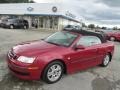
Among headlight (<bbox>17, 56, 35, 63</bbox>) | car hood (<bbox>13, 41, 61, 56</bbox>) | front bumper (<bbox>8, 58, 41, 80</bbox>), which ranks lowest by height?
front bumper (<bbox>8, 58, 41, 80</bbox>)

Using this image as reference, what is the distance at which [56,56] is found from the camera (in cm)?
543

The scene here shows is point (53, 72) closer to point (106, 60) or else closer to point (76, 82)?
point (76, 82)

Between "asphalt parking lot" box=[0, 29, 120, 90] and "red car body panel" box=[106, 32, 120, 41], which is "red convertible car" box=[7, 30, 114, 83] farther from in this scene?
"red car body panel" box=[106, 32, 120, 41]

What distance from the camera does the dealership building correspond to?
111ft

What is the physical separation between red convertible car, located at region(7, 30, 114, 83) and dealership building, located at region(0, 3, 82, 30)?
26930mm

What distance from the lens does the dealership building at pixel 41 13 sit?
33938 millimetres

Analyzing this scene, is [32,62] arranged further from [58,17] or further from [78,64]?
[58,17]

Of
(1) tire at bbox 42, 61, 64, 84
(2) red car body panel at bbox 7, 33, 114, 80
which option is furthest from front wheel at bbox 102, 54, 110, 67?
(1) tire at bbox 42, 61, 64, 84

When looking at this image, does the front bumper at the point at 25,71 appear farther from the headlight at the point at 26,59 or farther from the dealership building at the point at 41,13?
the dealership building at the point at 41,13

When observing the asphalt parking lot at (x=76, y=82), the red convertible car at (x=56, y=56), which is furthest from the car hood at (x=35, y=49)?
the asphalt parking lot at (x=76, y=82)

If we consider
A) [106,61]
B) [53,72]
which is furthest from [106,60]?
[53,72]

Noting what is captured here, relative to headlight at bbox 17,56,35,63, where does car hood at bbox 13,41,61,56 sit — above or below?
above

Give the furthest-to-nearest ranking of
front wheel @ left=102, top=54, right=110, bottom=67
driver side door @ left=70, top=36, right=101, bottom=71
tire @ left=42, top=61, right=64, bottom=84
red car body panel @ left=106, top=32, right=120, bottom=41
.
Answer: red car body panel @ left=106, top=32, right=120, bottom=41 < front wheel @ left=102, top=54, right=110, bottom=67 < driver side door @ left=70, top=36, right=101, bottom=71 < tire @ left=42, top=61, right=64, bottom=84

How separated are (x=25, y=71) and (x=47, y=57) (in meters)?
0.68
